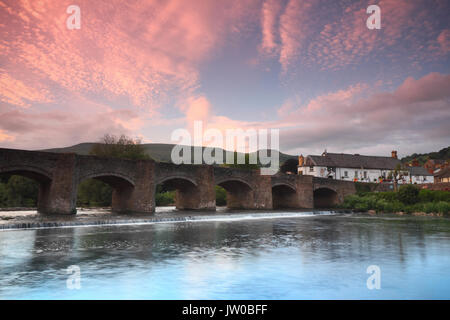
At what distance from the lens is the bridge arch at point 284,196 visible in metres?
46.7

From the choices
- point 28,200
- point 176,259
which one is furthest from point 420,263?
point 28,200

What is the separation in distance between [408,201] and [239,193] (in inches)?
782

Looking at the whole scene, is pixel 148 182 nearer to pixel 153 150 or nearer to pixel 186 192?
pixel 186 192

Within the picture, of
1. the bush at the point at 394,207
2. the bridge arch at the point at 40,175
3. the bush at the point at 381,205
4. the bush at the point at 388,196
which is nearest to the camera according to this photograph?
the bridge arch at the point at 40,175

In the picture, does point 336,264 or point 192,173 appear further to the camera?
point 192,173

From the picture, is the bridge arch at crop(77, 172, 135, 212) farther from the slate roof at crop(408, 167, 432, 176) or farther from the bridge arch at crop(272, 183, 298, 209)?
the slate roof at crop(408, 167, 432, 176)

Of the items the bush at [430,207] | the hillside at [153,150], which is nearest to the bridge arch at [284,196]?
the bush at [430,207]

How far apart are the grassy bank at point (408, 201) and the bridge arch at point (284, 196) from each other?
785 cm

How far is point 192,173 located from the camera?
35.4m

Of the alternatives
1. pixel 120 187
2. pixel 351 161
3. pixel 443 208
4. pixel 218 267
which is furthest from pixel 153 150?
pixel 218 267

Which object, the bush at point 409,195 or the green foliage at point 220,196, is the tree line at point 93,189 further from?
the bush at point 409,195

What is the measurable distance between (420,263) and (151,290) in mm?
8376
